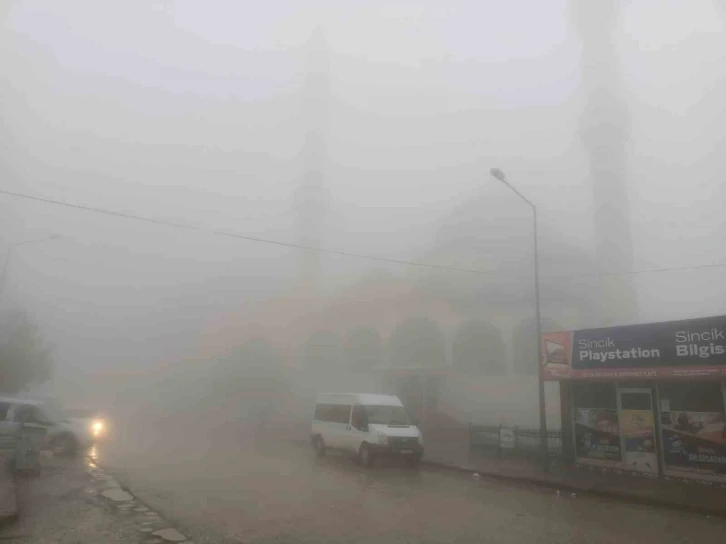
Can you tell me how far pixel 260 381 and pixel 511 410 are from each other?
2197 cm

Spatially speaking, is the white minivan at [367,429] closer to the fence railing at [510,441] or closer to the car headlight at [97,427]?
the fence railing at [510,441]

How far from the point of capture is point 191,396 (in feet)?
160

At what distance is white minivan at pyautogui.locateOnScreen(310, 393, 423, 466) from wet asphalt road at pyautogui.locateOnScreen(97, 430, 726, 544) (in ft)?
2.46

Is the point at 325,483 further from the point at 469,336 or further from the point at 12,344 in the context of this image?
the point at 12,344

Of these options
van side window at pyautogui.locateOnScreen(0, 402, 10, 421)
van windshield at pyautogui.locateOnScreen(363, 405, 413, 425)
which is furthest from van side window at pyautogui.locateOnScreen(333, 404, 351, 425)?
van side window at pyautogui.locateOnScreen(0, 402, 10, 421)

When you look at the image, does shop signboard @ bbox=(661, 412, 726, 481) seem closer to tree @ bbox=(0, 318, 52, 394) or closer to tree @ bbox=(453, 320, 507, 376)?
tree @ bbox=(453, 320, 507, 376)

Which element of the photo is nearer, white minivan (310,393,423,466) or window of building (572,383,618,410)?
window of building (572,383,618,410)

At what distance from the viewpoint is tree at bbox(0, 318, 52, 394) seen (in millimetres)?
32031

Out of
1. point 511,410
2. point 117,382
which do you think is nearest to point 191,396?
point 117,382

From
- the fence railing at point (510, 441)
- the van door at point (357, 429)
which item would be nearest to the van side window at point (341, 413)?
the van door at point (357, 429)

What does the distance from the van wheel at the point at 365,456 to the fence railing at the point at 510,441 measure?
5.84 metres

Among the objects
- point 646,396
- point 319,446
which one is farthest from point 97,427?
point 646,396

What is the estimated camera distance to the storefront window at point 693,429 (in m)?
13.0

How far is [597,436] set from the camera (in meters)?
16.1
